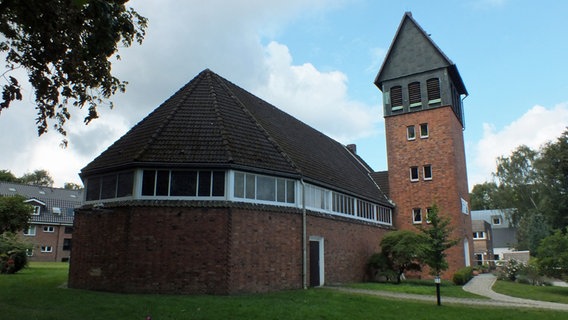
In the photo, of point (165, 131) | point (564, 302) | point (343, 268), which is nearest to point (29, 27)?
point (165, 131)

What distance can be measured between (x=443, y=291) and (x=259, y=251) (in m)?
8.72

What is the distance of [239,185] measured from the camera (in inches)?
647

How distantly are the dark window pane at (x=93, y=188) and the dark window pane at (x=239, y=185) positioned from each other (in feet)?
19.0

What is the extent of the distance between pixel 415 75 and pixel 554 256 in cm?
1487

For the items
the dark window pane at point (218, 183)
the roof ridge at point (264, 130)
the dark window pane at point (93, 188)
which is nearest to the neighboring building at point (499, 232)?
the roof ridge at point (264, 130)

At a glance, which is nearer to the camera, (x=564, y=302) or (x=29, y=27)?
(x=29, y=27)

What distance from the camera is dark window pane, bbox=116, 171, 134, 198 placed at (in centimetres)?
1616

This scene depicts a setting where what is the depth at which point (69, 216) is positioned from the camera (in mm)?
52312

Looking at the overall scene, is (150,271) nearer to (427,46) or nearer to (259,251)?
(259,251)

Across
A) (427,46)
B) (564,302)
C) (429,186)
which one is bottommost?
(564,302)

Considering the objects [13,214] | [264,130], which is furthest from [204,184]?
[13,214]

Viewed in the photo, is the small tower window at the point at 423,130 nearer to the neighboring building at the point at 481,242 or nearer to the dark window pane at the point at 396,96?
the dark window pane at the point at 396,96

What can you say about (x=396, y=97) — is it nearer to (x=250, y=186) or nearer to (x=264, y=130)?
(x=264, y=130)

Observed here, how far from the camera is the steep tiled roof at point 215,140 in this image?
16281mm
